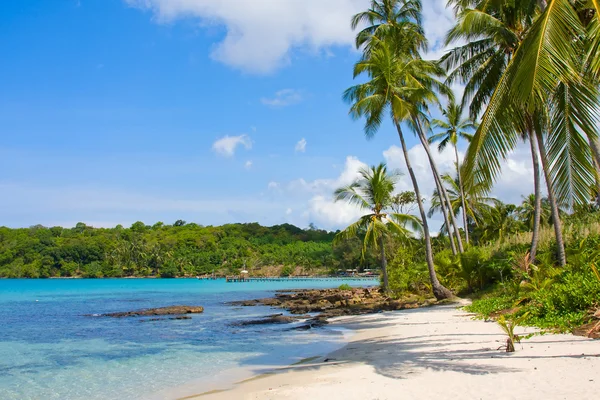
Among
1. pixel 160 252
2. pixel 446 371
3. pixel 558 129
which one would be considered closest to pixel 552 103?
pixel 558 129

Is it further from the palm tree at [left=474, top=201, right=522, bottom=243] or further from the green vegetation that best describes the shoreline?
the palm tree at [left=474, top=201, right=522, bottom=243]

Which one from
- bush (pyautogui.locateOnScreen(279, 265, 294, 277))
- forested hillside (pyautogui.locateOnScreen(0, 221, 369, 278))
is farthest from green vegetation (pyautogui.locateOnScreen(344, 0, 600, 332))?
forested hillside (pyautogui.locateOnScreen(0, 221, 369, 278))

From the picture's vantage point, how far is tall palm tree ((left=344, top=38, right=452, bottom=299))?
18531 millimetres

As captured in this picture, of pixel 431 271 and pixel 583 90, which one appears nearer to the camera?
pixel 583 90

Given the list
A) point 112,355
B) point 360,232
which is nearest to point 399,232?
point 360,232

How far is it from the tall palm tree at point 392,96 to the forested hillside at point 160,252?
75174mm

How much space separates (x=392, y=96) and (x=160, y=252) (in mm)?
106246

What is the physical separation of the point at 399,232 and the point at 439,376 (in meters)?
17.0

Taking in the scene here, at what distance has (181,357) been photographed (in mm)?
13086

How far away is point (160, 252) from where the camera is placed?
381ft

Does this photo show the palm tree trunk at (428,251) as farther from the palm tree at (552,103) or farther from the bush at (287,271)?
the bush at (287,271)

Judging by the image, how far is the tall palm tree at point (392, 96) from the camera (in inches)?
730

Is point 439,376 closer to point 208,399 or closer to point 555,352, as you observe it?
point 555,352

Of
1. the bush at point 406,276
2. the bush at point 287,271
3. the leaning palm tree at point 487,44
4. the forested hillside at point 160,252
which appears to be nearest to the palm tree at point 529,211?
the bush at point 406,276
